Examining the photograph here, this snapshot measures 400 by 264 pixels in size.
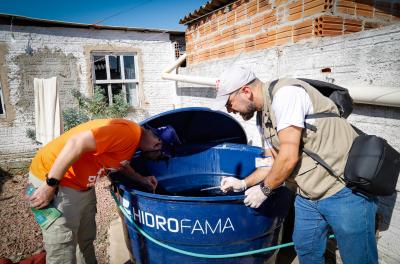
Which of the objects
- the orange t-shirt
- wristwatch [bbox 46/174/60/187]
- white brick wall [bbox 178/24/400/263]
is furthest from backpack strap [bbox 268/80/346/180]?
wristwatch [bbox 46/174/60/187]

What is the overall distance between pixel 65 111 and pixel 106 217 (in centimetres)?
392

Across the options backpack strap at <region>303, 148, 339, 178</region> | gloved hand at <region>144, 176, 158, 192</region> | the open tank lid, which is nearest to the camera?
backpack strap at <region>303, 148, 339, 178</region>

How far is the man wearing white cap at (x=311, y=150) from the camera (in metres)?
1.51

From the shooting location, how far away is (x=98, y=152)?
178cm

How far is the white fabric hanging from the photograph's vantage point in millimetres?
5727

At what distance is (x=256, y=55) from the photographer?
12.1ft

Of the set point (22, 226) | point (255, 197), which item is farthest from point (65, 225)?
point (22, 226)

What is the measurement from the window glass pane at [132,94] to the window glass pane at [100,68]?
2.32 ft

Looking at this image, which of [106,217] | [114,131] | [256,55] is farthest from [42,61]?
[114,131]

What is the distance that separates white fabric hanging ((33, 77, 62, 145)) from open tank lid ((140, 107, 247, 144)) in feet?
12.4

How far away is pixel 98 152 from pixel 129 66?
20.1 feet

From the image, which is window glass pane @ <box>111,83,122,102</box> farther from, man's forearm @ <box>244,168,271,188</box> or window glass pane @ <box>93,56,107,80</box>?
man's forearm @ <box>244,168,271,188</box>

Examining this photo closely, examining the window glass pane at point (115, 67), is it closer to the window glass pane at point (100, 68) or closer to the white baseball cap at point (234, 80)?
the window glass pane at point (100, 68)

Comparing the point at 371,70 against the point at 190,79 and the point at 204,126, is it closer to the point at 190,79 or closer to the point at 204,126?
the point at 204,126
